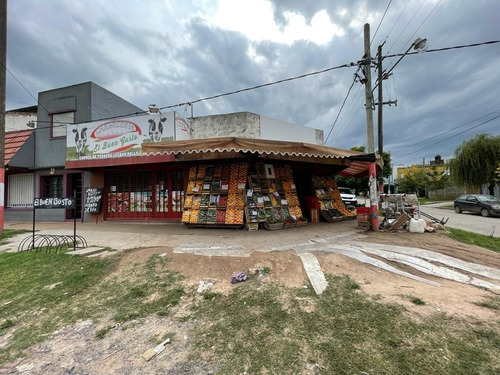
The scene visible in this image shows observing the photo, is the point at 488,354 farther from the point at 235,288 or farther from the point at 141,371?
the point at 141,371

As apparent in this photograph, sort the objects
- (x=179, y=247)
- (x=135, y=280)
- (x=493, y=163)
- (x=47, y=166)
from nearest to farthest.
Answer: (x=135, y=280) → (x=179, y=247) → (x=47, y=166) → (x=493, y=163)

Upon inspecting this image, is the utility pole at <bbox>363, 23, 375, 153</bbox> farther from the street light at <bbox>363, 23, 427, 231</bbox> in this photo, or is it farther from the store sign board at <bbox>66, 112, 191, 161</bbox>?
the store sign board at <bbox>66, 112, 191, 161</bbox>

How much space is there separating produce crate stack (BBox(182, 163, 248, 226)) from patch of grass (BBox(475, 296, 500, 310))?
617cm

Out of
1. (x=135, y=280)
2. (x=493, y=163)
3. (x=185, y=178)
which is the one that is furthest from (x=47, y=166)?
(x=493, y=163)

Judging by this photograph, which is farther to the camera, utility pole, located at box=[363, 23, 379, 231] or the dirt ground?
utility pole, located at box=[363, 23, 379, 231]

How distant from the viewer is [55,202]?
20.9ft

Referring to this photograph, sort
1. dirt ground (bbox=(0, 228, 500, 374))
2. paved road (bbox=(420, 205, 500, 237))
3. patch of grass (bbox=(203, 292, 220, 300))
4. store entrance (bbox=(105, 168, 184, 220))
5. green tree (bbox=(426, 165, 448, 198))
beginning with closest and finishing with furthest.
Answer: dirt ground (bbox=(0, 228, 500, 374)) < patch of grass (bbox=(203, 292, 220, 300)) < paved road (bbox=(420, 205, 500, 237)) < store entrance (bbox=(105, 168, 184, 220)) < green tree (bbox=(426, 165, 448, 198))

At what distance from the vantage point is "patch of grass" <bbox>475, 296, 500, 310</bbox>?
2.94 metres

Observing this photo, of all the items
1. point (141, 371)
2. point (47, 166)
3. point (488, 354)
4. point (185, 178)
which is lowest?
point (141, 371)

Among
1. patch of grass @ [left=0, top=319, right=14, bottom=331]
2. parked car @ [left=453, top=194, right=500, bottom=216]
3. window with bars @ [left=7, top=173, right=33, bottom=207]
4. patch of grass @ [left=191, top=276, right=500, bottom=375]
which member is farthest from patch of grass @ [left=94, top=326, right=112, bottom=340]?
parked car @ [left=453, top=194, right=500, bottom=216]

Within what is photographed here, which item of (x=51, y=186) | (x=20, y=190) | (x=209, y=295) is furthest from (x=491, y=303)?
(x=20, y=190)

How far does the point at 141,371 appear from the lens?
7.31 ft

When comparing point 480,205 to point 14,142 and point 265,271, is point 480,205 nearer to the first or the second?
point 265,271

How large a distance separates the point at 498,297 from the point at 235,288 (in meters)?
3.54
